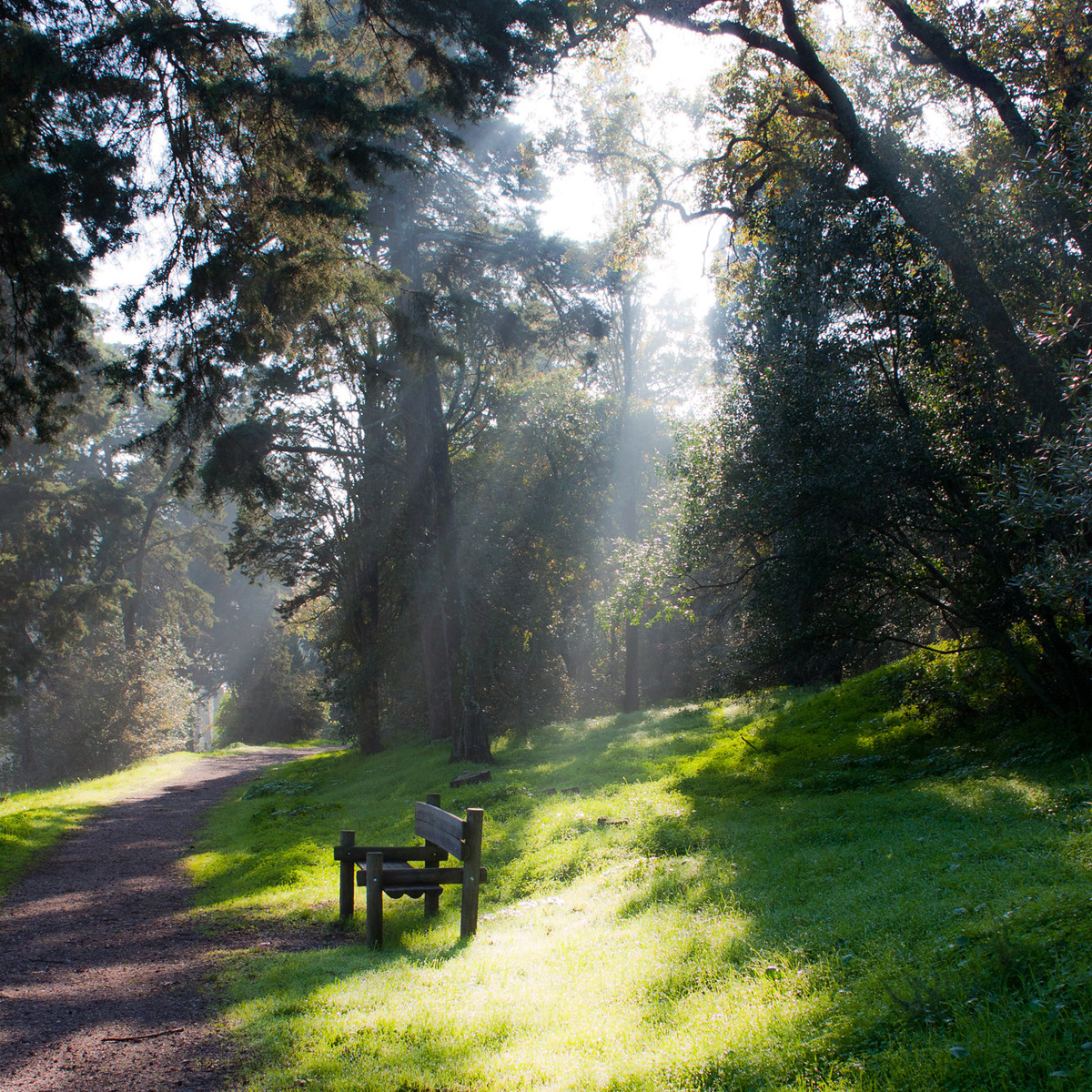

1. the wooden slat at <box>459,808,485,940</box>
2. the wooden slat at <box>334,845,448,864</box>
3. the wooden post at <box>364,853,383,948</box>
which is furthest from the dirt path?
the wooden slat at <box>459,808,485,940</box>

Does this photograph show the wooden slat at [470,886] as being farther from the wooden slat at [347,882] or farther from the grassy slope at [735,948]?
the wooden slat at [347,882]

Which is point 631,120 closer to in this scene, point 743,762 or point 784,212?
point 784,212

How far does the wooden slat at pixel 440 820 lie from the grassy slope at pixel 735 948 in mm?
946

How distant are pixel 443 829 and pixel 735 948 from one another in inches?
136

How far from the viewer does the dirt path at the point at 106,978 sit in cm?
492

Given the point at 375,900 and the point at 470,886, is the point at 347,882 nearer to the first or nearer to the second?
the point at 375,900

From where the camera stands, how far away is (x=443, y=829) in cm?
802

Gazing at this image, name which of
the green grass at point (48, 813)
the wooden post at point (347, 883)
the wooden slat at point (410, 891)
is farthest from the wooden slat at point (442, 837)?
the green grass at point (48, 813)

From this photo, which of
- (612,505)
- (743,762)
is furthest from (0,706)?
(743,762)

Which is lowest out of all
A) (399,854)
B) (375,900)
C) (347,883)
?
(347,883)

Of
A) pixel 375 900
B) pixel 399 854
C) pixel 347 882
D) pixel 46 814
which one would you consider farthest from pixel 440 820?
pixel 46 814

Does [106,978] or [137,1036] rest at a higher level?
[137,1036]

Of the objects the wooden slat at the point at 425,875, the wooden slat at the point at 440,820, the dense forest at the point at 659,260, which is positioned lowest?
the wooden slat at the point at 425,875

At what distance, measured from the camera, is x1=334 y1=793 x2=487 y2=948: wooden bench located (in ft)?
24.7
